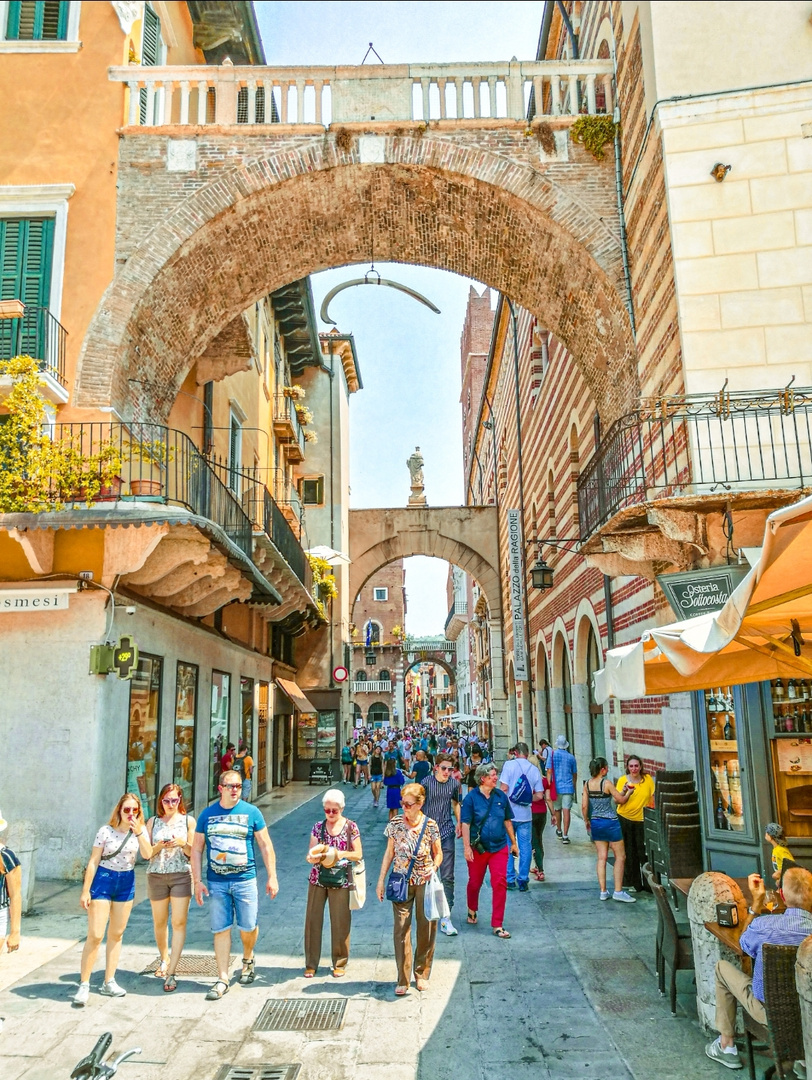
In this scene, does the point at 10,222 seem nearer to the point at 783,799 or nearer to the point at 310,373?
the point at 783,799

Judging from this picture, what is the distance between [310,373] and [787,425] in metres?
25.4

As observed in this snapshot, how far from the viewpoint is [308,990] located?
640 centimetres

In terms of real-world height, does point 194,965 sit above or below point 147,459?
below

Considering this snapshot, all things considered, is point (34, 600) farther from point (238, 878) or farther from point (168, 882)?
point (238, 878)

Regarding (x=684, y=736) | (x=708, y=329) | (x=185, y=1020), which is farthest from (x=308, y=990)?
(x=708, y=329)

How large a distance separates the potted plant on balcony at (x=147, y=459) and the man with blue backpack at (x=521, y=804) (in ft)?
18.3

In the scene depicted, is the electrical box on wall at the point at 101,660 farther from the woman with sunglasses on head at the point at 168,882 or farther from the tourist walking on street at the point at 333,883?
the tourist walking on street at the point at 333,883

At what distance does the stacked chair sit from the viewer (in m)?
8.77

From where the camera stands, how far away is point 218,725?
16672 mm

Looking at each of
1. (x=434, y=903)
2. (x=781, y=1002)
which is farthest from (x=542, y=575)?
(x=781, y=1002)

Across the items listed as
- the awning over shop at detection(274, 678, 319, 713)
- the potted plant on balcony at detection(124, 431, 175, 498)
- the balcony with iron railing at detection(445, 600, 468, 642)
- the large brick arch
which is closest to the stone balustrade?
the large brick arch

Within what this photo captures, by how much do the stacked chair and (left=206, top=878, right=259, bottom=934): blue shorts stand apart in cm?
434

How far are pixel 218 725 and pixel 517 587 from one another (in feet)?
35.3

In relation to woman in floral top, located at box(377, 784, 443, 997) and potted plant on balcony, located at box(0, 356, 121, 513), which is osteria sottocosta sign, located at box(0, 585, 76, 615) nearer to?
potted plant on balcony, located at box(0, 356, 121, 513)
